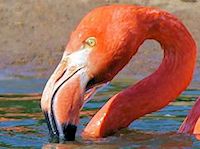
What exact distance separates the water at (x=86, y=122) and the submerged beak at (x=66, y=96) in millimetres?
129

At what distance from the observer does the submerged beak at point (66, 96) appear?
19.9 feet

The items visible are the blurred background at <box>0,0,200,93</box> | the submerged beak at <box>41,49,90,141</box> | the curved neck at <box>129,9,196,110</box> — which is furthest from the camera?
the blurred background at <box>0,0,200,93</box>

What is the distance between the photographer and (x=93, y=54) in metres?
6.25

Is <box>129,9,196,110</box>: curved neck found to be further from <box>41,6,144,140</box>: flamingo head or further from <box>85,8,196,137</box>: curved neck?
<box>41,6,144,140</box>: flamingo head

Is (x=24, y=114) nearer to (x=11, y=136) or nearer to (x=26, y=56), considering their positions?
(x=11, y=136)

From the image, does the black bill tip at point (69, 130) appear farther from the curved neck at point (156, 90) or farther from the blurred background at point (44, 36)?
the blurred background at point (44, 36)

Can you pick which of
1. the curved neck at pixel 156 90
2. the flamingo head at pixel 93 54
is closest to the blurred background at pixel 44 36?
the curved neck at pixel 156 90

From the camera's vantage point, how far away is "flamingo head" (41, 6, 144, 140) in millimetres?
6156

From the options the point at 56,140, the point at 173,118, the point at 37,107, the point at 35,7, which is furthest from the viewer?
the point at 35,7

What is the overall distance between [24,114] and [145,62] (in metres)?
5.27

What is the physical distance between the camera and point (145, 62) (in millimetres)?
13156

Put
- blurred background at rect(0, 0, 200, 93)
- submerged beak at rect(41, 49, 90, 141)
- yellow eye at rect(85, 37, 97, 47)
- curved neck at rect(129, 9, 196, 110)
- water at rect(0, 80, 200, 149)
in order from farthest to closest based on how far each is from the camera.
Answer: blurred background at rect(0, 0, 200, 93)
curved neck at rect(129, 9, 196, 110)
water at rect(0, 80, 200, 149)
yellow eye at rect(85, 37, 97, 47)
submerged beak at rect(41, 49, 90, 141)

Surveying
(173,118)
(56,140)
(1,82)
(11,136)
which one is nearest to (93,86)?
(56,140)

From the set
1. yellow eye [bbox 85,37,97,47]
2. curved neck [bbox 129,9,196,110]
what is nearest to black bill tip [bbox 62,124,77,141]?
yellow eye [bbox 85,37,97,47]
